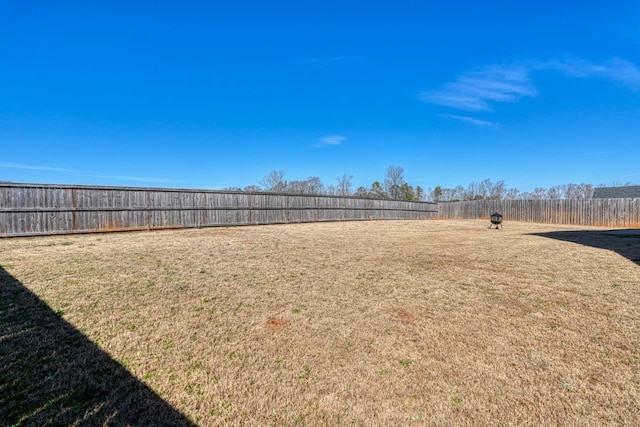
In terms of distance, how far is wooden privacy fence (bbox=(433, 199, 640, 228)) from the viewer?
61.6ft

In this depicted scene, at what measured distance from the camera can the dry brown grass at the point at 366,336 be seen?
1.79 m

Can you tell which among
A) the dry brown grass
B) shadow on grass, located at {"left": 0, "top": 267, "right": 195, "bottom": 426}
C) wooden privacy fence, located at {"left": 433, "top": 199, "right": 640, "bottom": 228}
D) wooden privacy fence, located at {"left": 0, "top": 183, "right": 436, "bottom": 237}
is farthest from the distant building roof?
shadow on grass, located at {"left": 0, "top": 267, "right": 195, "bottom": 426}

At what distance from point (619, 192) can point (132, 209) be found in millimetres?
37045

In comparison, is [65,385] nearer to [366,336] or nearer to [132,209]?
[366,336]

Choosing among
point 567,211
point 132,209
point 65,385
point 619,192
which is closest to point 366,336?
point 65,385

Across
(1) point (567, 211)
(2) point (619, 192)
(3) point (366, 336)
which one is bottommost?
(3) point (366, 336)

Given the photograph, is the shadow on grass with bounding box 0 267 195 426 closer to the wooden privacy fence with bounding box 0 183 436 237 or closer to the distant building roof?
the wooden privacy fence with bounding box 0 183 436 237

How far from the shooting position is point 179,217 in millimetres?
12430

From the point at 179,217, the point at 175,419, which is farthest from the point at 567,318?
the point at 179,217

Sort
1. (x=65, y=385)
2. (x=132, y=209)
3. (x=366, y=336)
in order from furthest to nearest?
(x=132, y=209), (x=366, y=336), (x=65, y=385)

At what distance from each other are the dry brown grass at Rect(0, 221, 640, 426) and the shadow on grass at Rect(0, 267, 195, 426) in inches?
4.2

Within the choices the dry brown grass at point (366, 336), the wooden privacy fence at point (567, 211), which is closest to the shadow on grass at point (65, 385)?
the dry brown grass at point (366, 336)

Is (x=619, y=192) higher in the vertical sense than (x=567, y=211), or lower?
higher

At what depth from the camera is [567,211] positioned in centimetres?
2066
